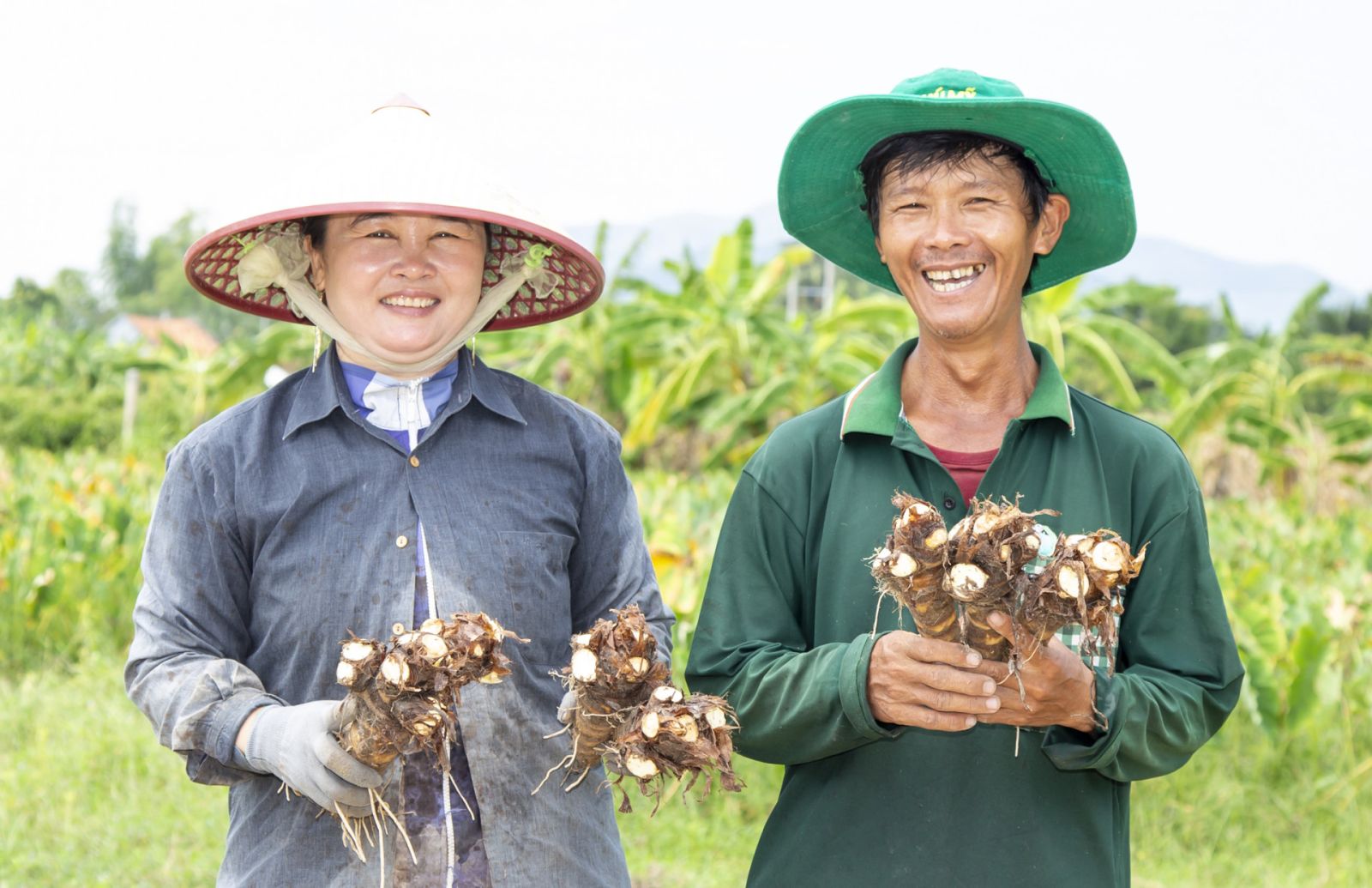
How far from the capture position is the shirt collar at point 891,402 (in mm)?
2105

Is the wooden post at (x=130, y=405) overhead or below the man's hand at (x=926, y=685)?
below

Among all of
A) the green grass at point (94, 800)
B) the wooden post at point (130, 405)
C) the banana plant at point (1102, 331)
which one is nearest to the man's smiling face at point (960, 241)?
the green grass at point (94, 800)

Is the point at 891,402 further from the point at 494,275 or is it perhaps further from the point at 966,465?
the point at 494,275

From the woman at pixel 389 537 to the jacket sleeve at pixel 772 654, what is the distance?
128 millimetres

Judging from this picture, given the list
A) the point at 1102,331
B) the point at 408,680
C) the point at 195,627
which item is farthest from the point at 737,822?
the point at 1102,331

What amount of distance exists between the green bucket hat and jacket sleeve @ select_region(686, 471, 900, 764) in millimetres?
559

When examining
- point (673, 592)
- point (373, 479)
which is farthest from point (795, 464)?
point (673, 592)

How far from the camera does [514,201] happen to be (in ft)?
7.14

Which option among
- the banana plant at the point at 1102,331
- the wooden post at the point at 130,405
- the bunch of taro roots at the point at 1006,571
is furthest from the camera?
the wooden post at the point at 130,405

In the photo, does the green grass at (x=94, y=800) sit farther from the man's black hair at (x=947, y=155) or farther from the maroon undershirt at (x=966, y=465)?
the man's black hair at (x=947, y=155)

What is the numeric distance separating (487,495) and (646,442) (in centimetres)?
830

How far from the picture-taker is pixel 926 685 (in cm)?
180

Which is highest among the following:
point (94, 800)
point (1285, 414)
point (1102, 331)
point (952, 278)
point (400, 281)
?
point (952, 278)

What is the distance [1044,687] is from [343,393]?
1166 millimetres
